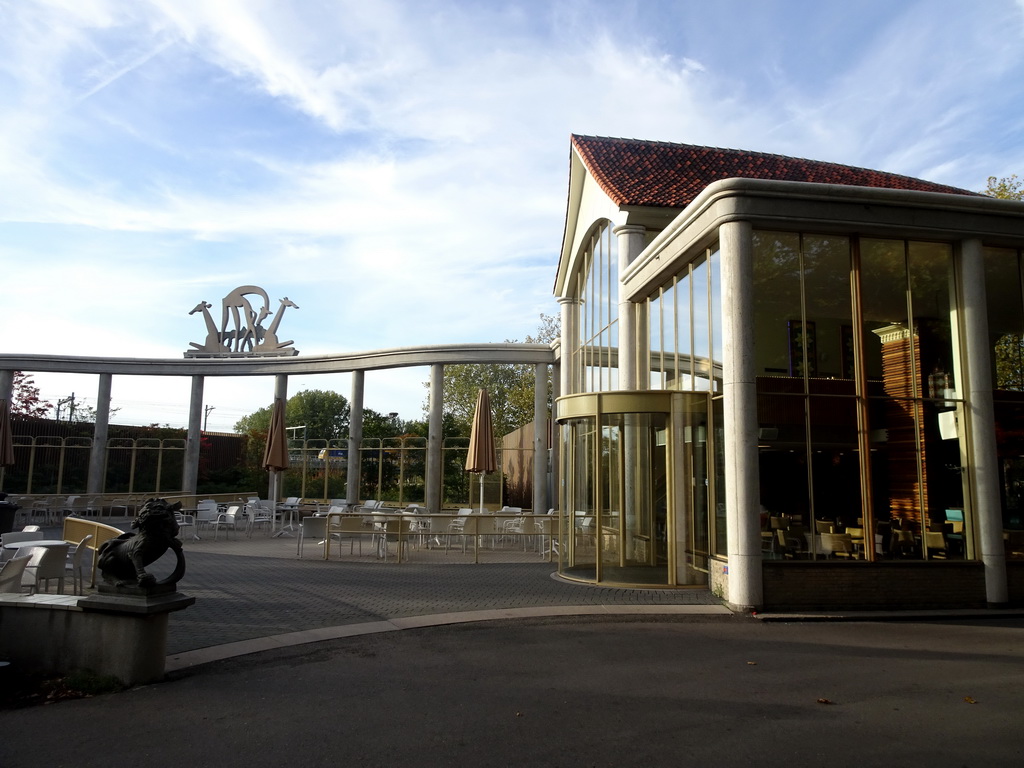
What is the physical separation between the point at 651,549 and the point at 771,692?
238 inches

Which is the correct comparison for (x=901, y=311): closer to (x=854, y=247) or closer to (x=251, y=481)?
(x=854, y=247)

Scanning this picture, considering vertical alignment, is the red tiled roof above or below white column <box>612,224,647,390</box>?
above

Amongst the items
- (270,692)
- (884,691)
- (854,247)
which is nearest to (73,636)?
(270,692)

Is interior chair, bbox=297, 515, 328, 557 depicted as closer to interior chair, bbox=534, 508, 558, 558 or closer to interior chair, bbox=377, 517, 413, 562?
interior chair, bbox=377, 517, 413, 562

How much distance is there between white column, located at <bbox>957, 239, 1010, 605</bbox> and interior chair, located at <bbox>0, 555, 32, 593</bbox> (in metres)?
11.5

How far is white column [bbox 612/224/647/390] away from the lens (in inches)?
554

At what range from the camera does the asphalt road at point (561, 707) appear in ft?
15.4

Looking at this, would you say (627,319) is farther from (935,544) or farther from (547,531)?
(935,544)

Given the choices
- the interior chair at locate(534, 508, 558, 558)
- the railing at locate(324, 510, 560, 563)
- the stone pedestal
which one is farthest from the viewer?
the interior chair at locate(534, 508, 558, 558)

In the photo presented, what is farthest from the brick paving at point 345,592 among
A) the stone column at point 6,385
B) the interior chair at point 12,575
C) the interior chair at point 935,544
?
the stone column at point 6,385

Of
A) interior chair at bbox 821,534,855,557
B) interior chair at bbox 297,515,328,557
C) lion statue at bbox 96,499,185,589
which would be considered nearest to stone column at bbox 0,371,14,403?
interior chair at bbox 297,515,328,557

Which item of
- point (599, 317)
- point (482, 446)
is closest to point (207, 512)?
point (482, 446)

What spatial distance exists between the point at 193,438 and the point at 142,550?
810 inches

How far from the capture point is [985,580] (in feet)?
33.3
